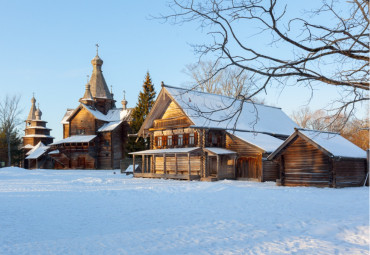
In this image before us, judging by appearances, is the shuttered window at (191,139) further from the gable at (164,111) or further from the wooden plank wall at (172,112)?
the wooden plank wall at (172,112)

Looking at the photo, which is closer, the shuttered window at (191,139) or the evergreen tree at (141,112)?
the shuttered window at (191,139)

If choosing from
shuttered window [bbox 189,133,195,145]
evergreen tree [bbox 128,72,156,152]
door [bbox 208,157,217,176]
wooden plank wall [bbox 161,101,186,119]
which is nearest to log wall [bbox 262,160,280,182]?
door [bbox 208,157,217,176]

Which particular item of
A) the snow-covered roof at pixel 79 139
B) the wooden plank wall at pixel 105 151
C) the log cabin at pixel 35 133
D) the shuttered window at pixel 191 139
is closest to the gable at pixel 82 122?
the snow-covered roof at pixel 79 139

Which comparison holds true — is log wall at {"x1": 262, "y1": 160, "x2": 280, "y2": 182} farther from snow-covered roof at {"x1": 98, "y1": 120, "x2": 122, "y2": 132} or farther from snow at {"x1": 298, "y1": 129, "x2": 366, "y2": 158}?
snow-covered roof at {"x1": 98, "y1": 120, "x2": 122, "y2": 132}

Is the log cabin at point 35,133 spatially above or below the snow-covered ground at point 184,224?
above

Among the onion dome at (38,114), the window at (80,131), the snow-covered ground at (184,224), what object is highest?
the onion dome at (38,114)

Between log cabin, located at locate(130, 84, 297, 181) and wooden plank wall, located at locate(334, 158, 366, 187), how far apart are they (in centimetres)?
605

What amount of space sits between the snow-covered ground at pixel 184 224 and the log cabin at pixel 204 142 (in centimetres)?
1160

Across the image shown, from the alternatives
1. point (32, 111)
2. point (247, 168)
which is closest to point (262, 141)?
point (247, 168)

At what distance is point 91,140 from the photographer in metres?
50.0

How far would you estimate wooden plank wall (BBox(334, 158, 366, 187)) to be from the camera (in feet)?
70.0

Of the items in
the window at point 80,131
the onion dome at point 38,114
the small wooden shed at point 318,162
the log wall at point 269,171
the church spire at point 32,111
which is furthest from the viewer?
the church spire at point 32,111

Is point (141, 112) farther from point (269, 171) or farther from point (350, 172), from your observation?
point (350, 172)

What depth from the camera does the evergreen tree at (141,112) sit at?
45906 millimetres
